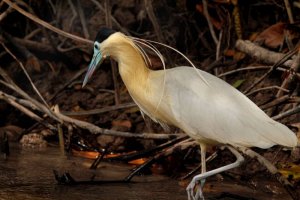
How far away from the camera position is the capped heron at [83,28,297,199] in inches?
165

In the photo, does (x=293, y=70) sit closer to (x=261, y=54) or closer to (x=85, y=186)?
(x=261, y=54)

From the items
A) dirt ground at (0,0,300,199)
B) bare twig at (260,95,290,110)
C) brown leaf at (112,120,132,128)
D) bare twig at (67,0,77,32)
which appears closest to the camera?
bare twig at (260,95,290,110)

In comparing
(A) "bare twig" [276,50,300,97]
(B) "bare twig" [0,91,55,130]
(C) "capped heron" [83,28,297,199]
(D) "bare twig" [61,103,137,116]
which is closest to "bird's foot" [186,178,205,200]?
(C) "capped heron" [83,28,297,199]

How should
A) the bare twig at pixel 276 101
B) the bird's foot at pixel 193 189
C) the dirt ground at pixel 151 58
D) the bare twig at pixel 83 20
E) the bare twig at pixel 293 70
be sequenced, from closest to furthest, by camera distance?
1. the bird's foot at pixel 193 189
2. the bare twig at pixel 276 101
3. the bare twig at pixel 293 70
4. the dirt ground at pixel 151 58
5. the bare twig at pixel 83 20

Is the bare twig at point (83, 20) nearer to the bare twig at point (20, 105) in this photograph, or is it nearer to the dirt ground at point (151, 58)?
the dirt ground at point (151, 58)

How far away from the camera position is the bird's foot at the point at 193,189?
4.14 m

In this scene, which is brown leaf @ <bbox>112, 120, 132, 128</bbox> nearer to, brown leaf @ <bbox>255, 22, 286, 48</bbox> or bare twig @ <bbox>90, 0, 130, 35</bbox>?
bare twig @ <bbox>90, 0, 130, 35</bbox>

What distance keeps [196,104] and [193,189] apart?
0.55 metres

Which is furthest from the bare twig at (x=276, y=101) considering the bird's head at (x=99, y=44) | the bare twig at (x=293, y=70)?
the bird's head at (x=99, y=44)

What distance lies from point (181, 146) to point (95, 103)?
1.86m

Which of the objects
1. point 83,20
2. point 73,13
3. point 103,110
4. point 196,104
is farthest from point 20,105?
point 196,104

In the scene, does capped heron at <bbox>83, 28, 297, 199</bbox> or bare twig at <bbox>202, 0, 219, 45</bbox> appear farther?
→ bare twig at <bbox>202, 0, 219, 45</bbox>

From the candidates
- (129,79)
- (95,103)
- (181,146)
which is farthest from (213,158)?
(95,103)

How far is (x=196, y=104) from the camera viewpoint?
14.4 feet
